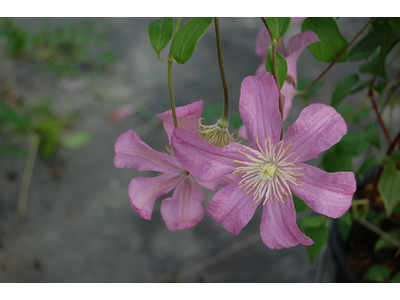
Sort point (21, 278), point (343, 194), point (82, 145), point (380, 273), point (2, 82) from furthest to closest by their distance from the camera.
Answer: point (2, 82)
point (82, 145)
point (21, 278)
point (380, 273)
point (343, 194)

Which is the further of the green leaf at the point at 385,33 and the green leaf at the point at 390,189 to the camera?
the green leaf at the point at 390,189

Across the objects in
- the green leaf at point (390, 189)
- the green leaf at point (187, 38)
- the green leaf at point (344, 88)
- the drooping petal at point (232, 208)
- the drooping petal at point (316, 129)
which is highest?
the green leaf at point (187, 38)

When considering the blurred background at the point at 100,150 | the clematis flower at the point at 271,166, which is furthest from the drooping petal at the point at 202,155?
the blurred background at the point at 100,150

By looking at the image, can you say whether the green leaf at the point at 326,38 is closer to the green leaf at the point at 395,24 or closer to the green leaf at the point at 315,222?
the green leaf at the point at 395,24

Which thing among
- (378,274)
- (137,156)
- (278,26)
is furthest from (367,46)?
(378,274)

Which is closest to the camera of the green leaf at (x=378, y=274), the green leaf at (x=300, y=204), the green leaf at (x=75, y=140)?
the green leaf at (x=300, y=204)

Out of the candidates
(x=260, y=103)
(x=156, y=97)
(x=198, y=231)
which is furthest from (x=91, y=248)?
(x=260, y=103)

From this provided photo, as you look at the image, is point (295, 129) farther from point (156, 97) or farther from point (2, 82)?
point (2, 82)
